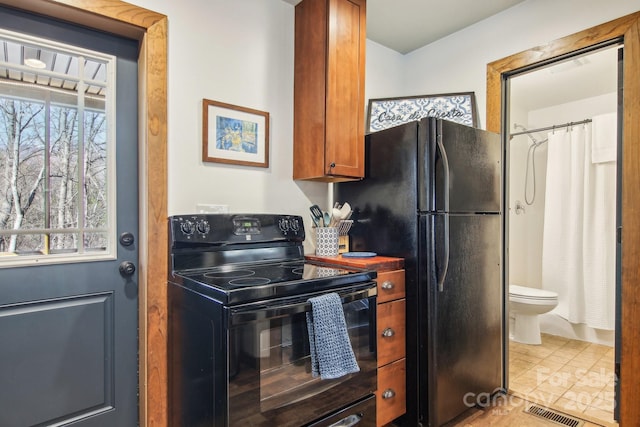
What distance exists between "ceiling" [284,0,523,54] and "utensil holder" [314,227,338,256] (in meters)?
1.41

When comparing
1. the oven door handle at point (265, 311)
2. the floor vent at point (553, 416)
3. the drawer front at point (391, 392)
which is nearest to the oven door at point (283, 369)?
the oven door handle at point (265, 311)

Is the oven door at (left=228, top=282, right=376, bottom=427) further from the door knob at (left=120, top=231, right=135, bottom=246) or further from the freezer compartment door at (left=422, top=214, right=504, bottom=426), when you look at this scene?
the door knob at (left=120, top=231, right=135, bottom=246)

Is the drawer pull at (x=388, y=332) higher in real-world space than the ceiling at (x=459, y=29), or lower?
lower

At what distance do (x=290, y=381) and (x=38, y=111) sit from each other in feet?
5.06

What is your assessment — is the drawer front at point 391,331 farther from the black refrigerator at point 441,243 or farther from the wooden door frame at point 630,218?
the wooden door frame at point 630,218

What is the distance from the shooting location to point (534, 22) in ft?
7.07

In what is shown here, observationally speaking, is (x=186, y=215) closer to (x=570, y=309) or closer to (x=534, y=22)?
(x=534, y=22)

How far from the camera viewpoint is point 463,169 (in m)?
1.97

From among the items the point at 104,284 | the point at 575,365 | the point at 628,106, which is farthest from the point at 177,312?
the point at 575,365

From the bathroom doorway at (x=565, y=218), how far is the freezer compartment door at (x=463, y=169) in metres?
0.66

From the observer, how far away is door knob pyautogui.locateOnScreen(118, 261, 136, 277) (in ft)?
5.35

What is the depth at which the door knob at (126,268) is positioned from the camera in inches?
64.2

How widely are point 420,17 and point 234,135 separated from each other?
1.54 metres

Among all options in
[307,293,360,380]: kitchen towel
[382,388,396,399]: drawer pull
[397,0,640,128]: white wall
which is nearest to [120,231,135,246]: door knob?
[307,293,360,380]: kitchen towel
